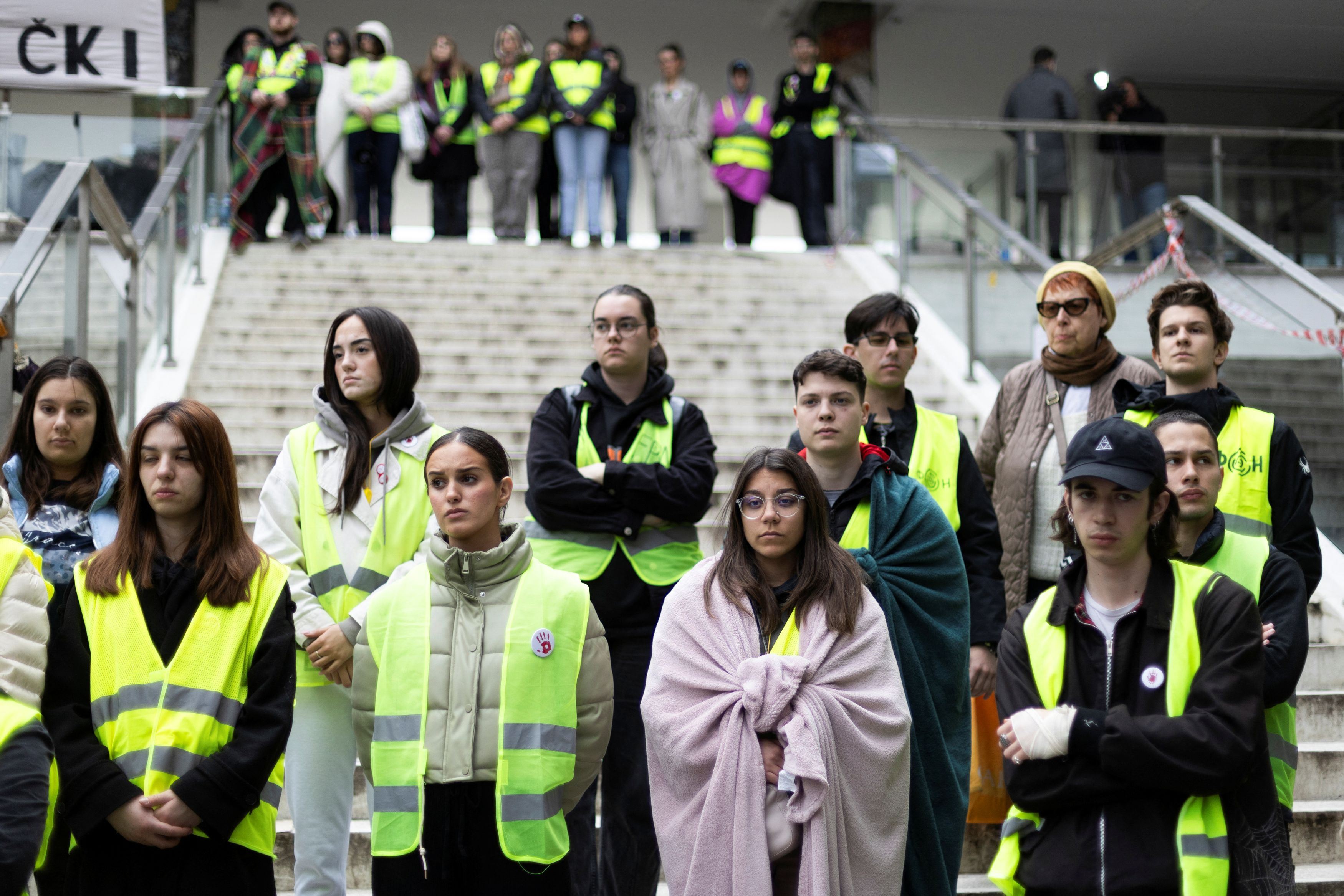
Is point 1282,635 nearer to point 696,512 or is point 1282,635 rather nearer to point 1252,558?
point 1252,558

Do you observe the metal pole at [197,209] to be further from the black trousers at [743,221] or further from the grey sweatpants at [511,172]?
the black trousers at [743,221]

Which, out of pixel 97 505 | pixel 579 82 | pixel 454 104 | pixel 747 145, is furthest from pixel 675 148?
pixel 97 505

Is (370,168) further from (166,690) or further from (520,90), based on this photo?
(166,690)

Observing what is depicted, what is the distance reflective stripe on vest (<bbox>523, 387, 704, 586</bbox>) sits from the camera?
3.85 meters

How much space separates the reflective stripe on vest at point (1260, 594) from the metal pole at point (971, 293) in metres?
4.86

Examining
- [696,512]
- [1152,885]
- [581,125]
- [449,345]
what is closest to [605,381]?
[696,512]

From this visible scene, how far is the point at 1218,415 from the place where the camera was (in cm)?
379

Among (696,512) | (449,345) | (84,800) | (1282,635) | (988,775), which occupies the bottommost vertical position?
(988,775)

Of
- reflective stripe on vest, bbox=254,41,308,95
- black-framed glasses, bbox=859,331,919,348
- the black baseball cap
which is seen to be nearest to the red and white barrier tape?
black-framed glasses, bbox=859,331,919,348

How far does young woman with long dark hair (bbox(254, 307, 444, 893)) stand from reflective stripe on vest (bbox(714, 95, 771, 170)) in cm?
757

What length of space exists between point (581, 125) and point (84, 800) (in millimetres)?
7845

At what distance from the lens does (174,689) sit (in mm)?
2881

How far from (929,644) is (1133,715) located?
71cm

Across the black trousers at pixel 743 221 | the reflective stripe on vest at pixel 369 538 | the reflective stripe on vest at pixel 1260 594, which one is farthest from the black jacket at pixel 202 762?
the black trousers at pixel 743 221
